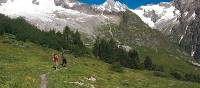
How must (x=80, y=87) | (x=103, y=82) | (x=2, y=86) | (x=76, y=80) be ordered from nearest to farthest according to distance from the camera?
(x=2, y=86) < (x=80, y=87) < (x=76, y=80) < (x=103, y=82)

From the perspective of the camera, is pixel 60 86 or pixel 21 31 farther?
pixel 21 31

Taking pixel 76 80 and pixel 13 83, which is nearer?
pixel 13 83

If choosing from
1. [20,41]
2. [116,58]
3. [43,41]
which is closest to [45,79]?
[20,41]

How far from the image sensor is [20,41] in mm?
147625

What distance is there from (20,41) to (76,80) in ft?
277

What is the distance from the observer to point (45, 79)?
61.9 meters

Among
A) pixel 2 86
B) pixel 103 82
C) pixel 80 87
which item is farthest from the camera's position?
pixel 103 82

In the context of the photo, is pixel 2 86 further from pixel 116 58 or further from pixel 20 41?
pixel 116 58

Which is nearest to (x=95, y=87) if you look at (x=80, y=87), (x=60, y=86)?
(x=80, y=87)

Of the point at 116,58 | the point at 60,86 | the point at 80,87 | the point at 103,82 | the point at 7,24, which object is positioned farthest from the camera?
the point at 116,58

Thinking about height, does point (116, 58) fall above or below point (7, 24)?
below

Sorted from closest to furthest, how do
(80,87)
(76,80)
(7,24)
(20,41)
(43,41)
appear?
(80,87) → (76,80) → (20,41) → (43,41) → (7,24)

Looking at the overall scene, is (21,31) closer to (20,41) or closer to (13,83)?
(20,41)

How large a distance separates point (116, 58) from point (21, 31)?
47399mm
